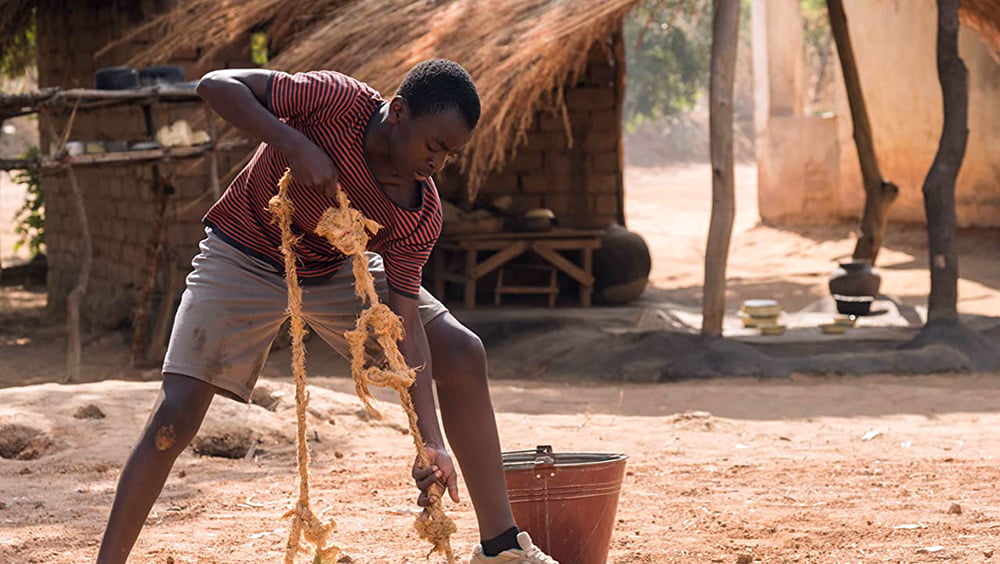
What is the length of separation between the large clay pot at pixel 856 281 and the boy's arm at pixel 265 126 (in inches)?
278

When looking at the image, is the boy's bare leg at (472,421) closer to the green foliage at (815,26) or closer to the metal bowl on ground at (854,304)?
the metal bowl on ground at (854,304)

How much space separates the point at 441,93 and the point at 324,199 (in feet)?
1.12

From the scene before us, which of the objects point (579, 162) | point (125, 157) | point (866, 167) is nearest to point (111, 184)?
point (125, 157)

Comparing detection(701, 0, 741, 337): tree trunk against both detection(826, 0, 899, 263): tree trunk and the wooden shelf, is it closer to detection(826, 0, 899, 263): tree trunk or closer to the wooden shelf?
detection(826, 0, 899, 263): tree trunk

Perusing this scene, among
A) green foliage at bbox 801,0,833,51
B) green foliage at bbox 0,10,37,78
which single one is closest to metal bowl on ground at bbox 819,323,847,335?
green foliage at bbox 0,10,37,78

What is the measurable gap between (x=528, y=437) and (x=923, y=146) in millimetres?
9262

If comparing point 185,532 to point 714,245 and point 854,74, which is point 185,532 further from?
point 854,74

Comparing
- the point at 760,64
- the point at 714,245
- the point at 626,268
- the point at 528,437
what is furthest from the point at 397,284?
the point at 760,64

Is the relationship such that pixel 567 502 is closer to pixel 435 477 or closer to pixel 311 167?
pixel 435 477

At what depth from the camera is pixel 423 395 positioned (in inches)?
98.7

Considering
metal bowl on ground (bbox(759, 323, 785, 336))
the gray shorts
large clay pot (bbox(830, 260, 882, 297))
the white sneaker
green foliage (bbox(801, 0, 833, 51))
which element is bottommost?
metal bowl on ground (bbox(759, 323, 785, 336))

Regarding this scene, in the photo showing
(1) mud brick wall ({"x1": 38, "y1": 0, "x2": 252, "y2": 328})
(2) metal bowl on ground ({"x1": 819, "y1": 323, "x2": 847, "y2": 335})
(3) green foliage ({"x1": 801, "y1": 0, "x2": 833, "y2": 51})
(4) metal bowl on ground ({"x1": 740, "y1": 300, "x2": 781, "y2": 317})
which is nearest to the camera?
(2) metal bowl on ground ({"x1": 819, "y1": 323, "x2": 847, "y2": 335})

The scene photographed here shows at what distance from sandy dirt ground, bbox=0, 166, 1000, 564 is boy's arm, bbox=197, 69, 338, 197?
124 cm

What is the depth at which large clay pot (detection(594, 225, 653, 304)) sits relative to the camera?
9945mm
